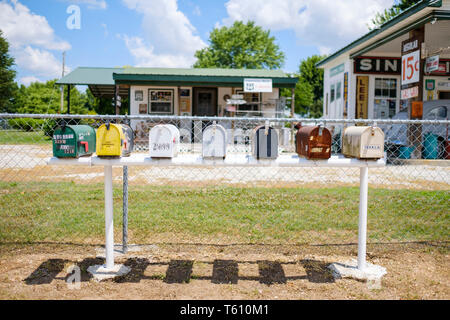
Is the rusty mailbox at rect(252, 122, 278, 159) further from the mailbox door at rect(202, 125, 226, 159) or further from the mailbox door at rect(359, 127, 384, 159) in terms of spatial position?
the mailbox door at rect(359, 127, 384, 159)

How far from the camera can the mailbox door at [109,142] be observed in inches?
123

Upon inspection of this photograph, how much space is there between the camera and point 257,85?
1648 centimetres

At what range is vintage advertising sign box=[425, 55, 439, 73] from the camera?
1045 cm

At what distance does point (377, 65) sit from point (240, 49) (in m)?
36.1

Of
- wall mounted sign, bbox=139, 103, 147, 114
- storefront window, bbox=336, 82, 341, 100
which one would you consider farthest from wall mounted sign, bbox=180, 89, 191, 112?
storefront window, bbox=336, 82, 341, 100

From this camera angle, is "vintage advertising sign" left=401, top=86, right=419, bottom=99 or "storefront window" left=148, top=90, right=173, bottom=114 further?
"storefront window" left=148, top=90, right=173, bottom=114

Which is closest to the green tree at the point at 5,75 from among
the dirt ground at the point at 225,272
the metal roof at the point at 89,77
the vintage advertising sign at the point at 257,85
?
the metal roof at the point at 89,77

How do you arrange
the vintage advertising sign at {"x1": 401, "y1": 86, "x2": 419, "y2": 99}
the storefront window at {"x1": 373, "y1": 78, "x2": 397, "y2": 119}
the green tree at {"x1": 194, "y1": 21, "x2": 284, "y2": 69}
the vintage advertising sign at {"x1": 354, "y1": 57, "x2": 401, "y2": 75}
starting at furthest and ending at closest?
the green tree at {"x1": 194, "y1": 21, "x2": 284, "y2": 69} < the storefront window at {"x1": 373, "y1": 78, "x2": 397, "y2": 119} < the vintage advertising sign at {"x1": 354, "y1": 57, "x2": 401, "y2": 75} < the vintage advertising sign at {"x1": 401, "y1": 86, "x2": 419, "y2": 99}

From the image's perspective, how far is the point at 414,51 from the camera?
34.7 ft

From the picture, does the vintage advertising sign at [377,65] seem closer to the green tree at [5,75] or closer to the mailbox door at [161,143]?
the mailbox door at [161,143]

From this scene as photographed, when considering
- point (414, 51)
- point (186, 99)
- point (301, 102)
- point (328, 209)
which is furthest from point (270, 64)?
point (328, 209)

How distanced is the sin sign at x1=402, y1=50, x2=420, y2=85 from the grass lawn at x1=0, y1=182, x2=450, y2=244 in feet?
16.0

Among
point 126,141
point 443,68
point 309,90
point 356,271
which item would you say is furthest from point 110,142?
point 309,90
